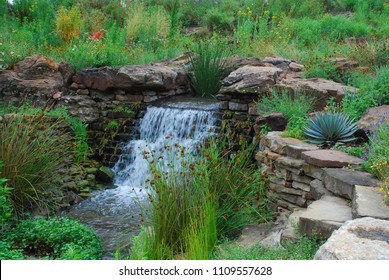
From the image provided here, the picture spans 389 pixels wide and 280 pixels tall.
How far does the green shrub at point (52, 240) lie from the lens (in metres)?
4.82

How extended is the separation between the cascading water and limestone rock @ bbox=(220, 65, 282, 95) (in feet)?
1.78

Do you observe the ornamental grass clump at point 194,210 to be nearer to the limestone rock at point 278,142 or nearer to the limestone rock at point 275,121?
the limestone rock at point 278,142

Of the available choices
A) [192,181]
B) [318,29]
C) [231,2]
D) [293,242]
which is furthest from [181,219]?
[231,2]

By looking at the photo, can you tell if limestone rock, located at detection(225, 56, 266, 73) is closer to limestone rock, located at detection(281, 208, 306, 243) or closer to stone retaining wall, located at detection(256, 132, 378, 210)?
stone retaining wall, located at detection(256, 132, 378, 210)

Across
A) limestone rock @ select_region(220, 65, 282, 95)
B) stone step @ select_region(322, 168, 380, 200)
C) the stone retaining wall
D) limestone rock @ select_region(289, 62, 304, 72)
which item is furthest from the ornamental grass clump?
limestone rock @ select_region(289, 62, 304, 72)

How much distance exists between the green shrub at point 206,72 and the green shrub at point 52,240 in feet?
16.1

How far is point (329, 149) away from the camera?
17.7 feet

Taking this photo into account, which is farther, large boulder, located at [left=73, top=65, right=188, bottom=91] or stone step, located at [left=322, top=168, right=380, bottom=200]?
large boulder, located at [left=73, top=65, right=188, bottom=91]

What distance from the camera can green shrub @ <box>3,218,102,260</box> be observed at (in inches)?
190

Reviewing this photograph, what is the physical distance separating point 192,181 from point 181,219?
0.40 meters

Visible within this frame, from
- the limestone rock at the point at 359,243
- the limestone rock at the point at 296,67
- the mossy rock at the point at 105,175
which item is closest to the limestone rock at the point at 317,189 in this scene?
Result: the limestone rock at the point at 359,243

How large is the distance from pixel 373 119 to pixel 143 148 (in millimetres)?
4100


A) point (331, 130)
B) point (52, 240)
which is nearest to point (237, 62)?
point (331, 130)
